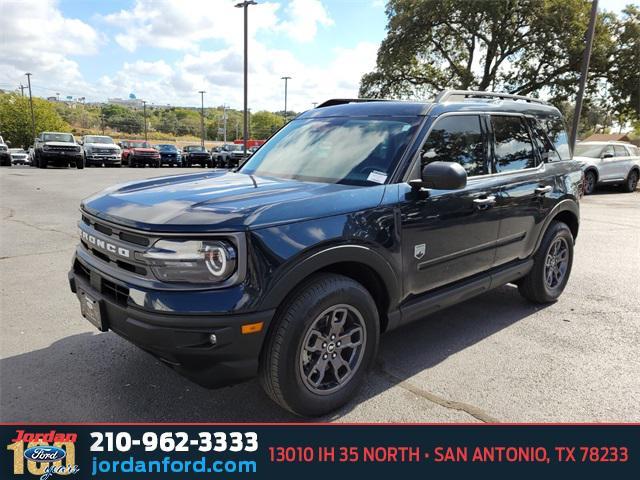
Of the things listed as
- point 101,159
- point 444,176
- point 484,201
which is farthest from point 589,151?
point 101,159

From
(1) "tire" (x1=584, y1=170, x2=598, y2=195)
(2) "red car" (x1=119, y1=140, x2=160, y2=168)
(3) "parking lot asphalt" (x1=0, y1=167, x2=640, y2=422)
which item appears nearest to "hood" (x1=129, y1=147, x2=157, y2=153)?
(2) "red car" (x1=119, y1=140, x2=160, y2=168)

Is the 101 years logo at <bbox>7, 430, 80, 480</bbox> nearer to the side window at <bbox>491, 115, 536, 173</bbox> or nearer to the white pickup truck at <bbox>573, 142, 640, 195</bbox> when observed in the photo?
the side window at <bbox>491, 115, 536, 173</bbox>

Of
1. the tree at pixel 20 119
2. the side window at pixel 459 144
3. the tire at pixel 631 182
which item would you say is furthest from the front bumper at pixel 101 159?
the tree at pixel 20 119

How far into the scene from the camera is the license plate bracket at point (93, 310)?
2691 mm

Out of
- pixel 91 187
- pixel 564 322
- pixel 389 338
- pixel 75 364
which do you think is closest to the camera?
pixel 75 364

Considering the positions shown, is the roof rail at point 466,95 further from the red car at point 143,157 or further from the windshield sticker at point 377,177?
the red car at point 143,157

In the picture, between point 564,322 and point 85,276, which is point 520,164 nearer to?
point 564,322

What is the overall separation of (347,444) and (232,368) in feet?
2.59

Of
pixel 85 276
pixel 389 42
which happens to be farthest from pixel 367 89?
pixel 85 276

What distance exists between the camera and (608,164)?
16.2m

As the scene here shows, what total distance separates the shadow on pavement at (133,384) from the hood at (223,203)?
113cm

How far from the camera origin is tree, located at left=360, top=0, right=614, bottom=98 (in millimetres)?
23234

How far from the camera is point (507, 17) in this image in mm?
24031

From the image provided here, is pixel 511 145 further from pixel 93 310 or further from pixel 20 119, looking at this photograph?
pixel 20 119
